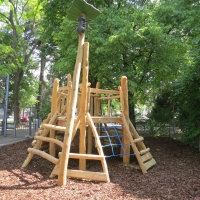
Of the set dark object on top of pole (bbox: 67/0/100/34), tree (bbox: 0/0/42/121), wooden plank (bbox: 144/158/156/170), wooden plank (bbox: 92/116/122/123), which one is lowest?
wooden plank (bbox: 144/158/156/170)

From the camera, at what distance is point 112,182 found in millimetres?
4770

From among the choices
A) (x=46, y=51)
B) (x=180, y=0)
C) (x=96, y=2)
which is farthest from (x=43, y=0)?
(x=180, y=0)

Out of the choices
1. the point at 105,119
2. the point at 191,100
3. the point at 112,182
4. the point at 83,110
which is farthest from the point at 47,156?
the point at 191,100

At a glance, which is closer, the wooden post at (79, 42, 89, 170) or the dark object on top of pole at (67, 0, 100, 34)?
the dark object on top of pole at (67, 0, 100, 34)

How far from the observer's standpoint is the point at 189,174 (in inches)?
217

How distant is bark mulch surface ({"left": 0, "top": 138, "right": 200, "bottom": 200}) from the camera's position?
3.93 m

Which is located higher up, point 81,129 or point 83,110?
point 83,110

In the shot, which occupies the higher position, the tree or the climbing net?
the tree

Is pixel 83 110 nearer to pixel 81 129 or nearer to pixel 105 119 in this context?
pixel 81 129

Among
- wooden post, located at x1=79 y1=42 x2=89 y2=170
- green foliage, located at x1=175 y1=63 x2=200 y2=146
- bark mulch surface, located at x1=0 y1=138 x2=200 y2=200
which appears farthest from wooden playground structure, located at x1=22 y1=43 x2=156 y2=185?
green foliage, located at x1=175 y1=63 x2=200 y2=146

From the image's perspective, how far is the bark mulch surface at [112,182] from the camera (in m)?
3.93

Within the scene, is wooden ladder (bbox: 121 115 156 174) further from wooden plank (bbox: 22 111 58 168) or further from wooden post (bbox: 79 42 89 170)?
wooden plank (bbox: 22 111 58 168)

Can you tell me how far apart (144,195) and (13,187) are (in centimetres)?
228

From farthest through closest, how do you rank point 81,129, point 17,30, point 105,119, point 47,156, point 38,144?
point 17,30 < point 105,119 < point 38,144 < point 81,129 < point 47,156
